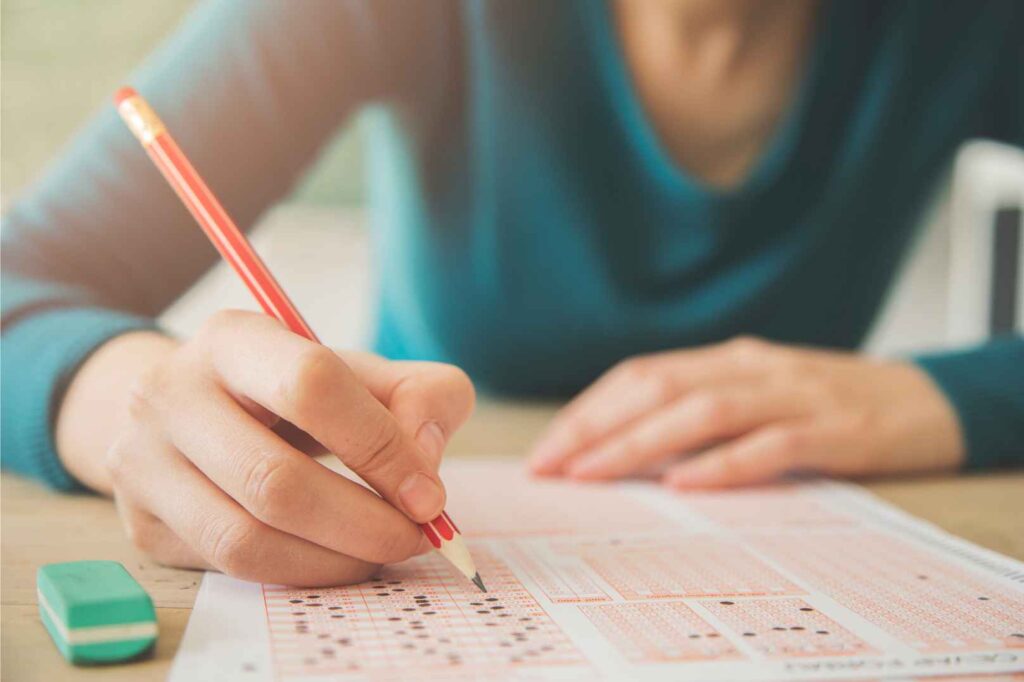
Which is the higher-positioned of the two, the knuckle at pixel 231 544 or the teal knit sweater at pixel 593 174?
the teal knit sweater at pixel 593 174

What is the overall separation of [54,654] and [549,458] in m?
0.34

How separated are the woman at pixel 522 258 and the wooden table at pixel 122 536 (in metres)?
0.02

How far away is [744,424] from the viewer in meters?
0.63

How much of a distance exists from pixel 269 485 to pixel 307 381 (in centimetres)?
4

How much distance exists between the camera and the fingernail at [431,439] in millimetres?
381

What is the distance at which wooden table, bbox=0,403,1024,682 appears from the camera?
12.2 inches

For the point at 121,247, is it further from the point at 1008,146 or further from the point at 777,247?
the point at 1008,146

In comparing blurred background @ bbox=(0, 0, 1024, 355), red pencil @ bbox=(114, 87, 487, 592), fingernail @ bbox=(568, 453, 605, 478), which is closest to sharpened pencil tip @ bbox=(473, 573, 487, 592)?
red pencil @ bbox=(114, 87, 487, 592)

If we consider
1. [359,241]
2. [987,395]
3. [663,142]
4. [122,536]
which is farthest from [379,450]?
[359,241]

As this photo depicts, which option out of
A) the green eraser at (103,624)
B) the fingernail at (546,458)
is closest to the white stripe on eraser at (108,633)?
the green eraser at (103,624)

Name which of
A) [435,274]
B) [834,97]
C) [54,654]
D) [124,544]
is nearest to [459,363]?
[435,274]

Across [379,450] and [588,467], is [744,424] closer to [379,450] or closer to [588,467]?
[588,467]

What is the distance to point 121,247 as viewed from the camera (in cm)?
65

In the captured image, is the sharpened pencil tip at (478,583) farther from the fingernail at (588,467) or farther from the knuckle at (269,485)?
the fingernail at (588,467)
